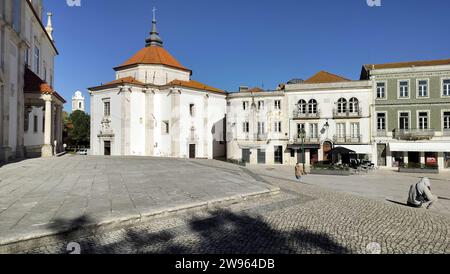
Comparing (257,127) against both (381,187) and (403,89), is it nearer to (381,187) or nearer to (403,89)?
(403,89)

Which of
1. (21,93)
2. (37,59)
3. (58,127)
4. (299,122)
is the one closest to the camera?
(21,93)

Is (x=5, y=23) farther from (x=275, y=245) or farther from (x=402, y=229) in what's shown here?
(x=402, y=229)

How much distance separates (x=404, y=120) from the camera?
3216 centimetres

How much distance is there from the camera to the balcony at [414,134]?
3091 centimetres

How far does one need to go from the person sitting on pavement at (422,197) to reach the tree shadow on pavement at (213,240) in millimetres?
6248

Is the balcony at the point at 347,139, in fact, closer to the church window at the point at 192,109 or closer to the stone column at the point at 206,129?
the stone column at the point at 206,129

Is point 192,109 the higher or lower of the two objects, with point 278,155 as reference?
higher

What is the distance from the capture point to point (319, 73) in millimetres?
41281

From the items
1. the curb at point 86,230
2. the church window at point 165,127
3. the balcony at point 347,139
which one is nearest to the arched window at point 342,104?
the balcony at point 347,139

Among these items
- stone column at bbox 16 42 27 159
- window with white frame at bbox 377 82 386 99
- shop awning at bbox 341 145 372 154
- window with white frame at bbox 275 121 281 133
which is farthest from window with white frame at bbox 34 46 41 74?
window with white frame at bbox 377 82 386 99

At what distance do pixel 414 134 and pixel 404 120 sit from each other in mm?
1874

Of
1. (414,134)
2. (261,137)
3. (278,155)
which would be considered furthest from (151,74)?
(414,134)

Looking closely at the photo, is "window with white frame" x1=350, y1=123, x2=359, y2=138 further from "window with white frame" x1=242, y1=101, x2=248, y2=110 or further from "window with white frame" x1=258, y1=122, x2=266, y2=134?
"window with white frame" x1=242, y1=101, x2=248, y2=110

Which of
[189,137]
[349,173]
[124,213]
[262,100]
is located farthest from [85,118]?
[124,213]
